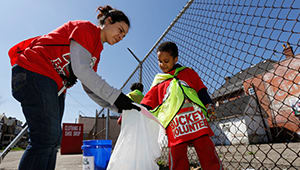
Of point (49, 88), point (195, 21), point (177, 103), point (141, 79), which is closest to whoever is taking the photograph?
point (49, 88)

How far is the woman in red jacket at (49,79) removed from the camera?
1.09m

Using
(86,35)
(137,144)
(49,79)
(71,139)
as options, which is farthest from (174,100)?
(71,139)

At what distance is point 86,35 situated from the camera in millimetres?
1264

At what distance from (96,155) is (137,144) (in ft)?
1.95

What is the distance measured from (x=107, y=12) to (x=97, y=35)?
1.06 ft

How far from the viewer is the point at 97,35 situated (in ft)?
4.57

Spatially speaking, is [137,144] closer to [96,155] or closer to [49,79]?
[96,155]

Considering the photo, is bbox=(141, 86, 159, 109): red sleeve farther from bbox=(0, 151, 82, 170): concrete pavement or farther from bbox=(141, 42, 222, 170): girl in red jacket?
bbox=(0, 151, 82, 170): concrete pavement

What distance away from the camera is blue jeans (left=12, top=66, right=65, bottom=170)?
106cm

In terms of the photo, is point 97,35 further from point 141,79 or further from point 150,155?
point 141,79

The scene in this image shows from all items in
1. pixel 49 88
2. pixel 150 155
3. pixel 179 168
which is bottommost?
pixel 179 168

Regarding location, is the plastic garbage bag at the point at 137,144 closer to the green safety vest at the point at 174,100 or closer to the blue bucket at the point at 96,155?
the green safety vest at the point at 174,100

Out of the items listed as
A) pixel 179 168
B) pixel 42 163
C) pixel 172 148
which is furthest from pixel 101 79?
pixel 179 168

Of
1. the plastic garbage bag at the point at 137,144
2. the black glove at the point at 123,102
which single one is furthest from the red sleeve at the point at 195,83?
the black glove at the point at 123,102
